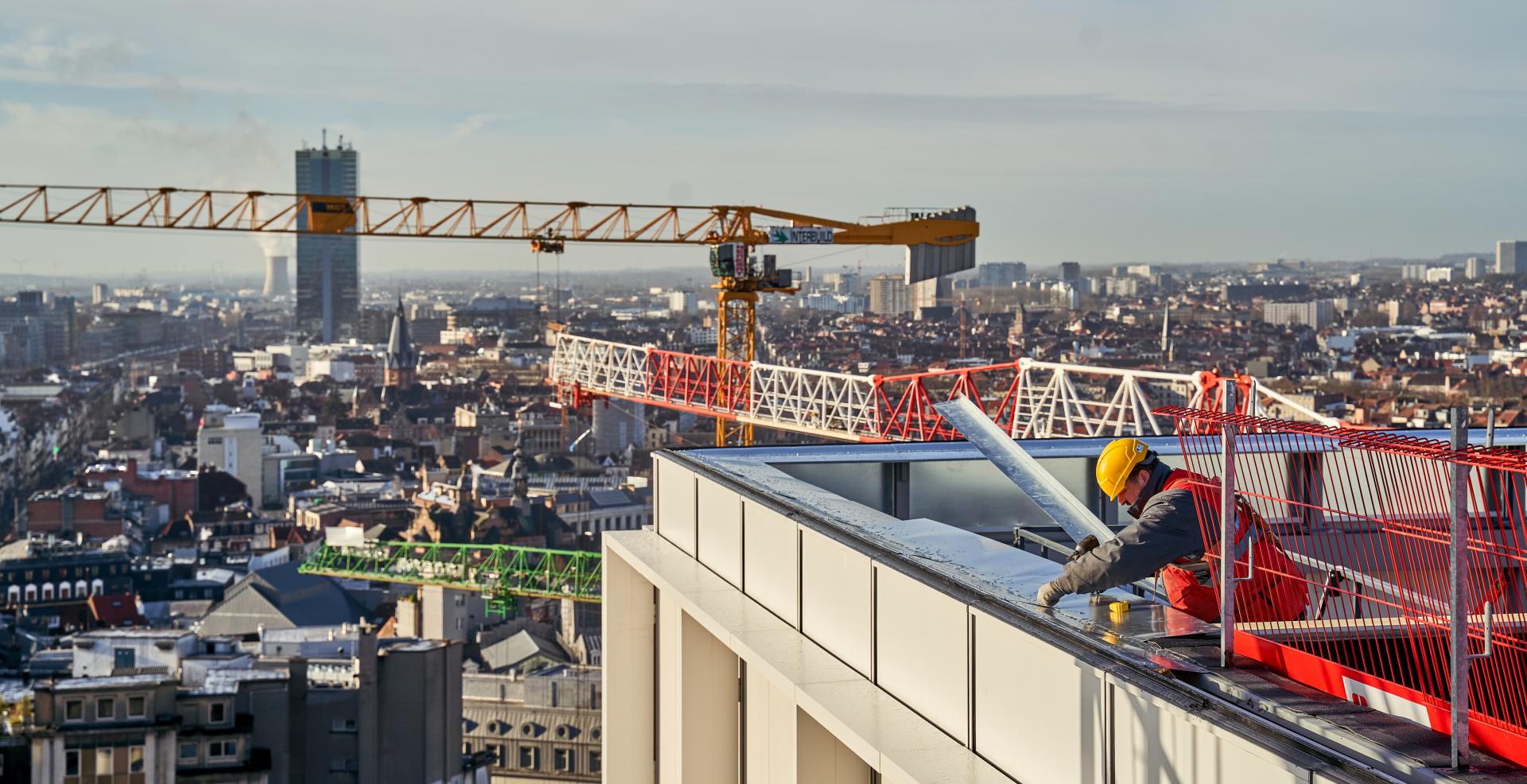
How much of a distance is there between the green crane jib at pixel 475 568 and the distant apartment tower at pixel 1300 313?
5352 cm

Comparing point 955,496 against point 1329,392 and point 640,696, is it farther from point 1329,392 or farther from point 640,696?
point 1329,392

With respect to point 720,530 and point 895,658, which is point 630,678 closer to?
point 720,530

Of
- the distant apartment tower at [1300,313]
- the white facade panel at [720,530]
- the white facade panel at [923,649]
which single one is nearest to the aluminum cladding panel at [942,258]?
the white facade panel at [720,530]

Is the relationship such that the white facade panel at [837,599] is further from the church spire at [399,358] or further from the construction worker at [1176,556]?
the church spire at [399,358]

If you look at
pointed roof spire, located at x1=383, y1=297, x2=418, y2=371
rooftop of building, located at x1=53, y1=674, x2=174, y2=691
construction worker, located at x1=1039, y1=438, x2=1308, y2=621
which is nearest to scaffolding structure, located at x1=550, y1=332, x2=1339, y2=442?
rooftop of building, located at x1=53, y1=674, x2=174, y2=691

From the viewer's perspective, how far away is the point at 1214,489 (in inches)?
184

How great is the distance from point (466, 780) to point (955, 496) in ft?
144

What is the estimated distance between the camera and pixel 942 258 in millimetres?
50375

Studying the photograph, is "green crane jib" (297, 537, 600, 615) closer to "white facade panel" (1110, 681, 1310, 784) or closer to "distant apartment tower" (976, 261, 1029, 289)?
"distant apartment tower" (976, 261, 1029, 289)

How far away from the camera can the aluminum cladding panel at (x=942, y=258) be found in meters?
49.1

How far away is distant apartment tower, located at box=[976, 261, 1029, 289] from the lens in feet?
402

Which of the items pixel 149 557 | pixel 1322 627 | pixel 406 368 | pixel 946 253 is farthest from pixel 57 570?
pixel 1322 627

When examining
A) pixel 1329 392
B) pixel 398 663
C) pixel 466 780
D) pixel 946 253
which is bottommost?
pixel 466 780

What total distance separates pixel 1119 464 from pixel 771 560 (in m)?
2.19
